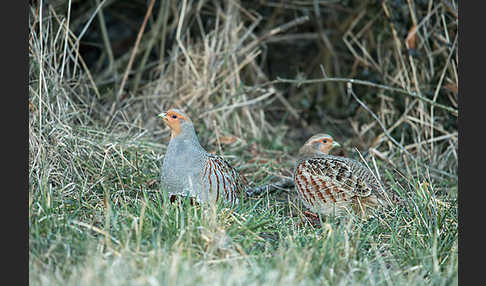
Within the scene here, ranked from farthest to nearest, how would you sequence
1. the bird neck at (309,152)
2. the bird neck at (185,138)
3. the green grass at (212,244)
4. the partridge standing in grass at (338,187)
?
the bird neck at (309,152) < the partridge standing in grass at (338,187) < the bird neck at (185,138) < the green grass at (212,244)

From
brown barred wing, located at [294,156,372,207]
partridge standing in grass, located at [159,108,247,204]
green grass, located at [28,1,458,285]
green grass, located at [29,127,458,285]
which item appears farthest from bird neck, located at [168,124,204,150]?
brown barred wing, located at [294,156,372,207]

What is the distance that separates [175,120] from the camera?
4.71 meters

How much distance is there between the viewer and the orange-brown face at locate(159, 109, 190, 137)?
15.5 feet

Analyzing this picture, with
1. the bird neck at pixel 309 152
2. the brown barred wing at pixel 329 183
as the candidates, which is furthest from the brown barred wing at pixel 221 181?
the bird neck at pixel 309 152

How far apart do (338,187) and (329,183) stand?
0.08m

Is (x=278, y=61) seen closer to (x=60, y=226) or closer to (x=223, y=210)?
(x=223, y=210)

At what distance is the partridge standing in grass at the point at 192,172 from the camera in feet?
14.5

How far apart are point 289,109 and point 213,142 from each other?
1.53 m

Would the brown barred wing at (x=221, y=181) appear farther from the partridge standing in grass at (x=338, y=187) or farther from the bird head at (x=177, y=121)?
the partridge standing in grass at (x=338, y=187)

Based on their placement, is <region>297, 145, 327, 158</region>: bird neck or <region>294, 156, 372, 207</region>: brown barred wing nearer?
<region>294, 156, 372, 207</region>: brown barred wing

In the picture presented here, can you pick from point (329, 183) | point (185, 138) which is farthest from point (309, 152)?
point (185, 138)

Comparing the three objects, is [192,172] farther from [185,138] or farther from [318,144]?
[318,144]

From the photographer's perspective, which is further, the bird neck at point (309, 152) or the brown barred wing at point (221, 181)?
the bird neck at point (309, 152)

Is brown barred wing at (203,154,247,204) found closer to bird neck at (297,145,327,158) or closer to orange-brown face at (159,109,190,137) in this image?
orange-brown face at (159,109,190,137)
